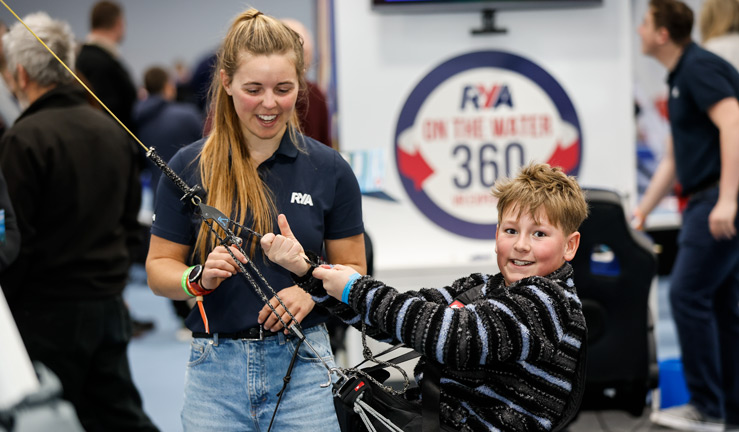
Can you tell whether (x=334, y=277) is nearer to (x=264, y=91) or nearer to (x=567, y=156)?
(x=264, y=91)

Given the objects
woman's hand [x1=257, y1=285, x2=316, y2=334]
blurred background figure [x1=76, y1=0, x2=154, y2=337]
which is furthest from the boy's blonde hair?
blurred background figure [x1=76, y1=0, x2=154, y2=337]

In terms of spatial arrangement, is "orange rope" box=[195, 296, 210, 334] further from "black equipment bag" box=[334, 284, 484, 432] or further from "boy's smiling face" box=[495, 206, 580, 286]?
"boy's smiling face" box=[495, 206, 580, 286]

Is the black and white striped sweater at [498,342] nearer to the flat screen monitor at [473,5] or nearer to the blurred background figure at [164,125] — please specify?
the flat screen monitor at [473,5]

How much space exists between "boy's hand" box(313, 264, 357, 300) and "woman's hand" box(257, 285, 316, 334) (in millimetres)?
200

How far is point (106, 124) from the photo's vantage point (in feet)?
10.1

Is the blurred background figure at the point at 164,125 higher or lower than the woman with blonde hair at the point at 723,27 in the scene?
lower

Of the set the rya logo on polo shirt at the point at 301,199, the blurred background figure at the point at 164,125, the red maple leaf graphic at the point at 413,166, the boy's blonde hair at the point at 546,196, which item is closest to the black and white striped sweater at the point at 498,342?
the boy's blonde hair at the point at 546,196

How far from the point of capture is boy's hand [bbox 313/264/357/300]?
160cm

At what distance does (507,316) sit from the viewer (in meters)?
1.55

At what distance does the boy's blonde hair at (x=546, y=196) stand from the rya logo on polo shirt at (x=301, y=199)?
407mm

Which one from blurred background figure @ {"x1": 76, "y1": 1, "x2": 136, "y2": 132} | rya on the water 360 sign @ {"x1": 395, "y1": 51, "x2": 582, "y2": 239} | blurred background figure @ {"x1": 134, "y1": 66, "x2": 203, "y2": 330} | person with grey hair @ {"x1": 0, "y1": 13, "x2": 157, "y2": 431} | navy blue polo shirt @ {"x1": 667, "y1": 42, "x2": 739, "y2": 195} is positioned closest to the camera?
person with grey hair @ {"x1": 0, "y1": 13, "x2": 157, "y2": 431}

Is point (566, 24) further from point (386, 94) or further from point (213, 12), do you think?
point (213, 12)

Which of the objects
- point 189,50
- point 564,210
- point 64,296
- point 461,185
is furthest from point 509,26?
point 189,50

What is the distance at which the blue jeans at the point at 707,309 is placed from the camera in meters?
3.76
